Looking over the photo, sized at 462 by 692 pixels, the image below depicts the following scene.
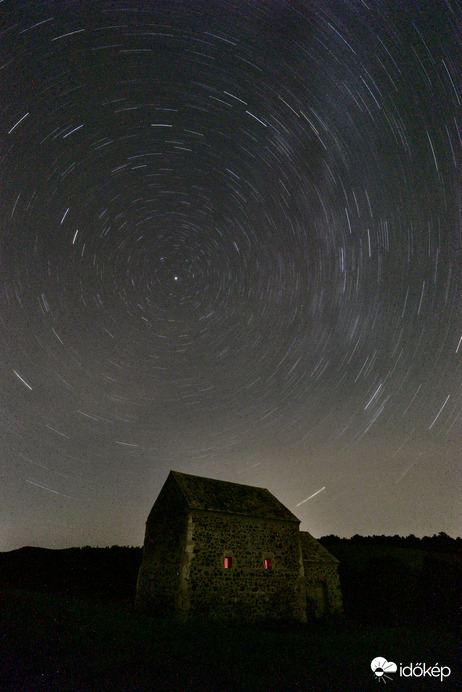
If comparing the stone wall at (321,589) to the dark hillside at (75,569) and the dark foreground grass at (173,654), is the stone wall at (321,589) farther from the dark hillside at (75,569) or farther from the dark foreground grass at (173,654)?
the dark hillside at (75,569)

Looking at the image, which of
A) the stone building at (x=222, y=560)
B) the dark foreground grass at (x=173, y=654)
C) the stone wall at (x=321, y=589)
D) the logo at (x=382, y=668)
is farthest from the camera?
the stone wall at (x=321, y=589)

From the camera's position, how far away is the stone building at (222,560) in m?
18.6

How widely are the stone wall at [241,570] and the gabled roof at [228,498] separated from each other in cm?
38

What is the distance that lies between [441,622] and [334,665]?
58.3 feet

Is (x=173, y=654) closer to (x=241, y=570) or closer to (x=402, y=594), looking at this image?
(x=241, y=570)

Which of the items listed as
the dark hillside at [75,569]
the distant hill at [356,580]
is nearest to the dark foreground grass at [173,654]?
the distant hill at [356,580]

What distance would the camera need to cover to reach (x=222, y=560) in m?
19.4

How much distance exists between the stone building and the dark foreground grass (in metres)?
1.36

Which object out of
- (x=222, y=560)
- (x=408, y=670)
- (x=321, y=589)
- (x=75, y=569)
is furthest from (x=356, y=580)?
(x=75, y=569)

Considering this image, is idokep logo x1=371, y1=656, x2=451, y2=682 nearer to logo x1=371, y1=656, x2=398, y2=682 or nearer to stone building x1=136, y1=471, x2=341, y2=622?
logo x1=371, y1=656, x2=398, y2=682

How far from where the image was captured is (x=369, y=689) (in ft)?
34.7

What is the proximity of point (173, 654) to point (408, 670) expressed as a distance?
7549 mm

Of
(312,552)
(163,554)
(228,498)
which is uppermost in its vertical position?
(228,498)

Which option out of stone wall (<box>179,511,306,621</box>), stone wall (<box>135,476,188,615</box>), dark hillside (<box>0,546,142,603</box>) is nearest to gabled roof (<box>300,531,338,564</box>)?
stone wall (<box>179,511,306,621</box>)
